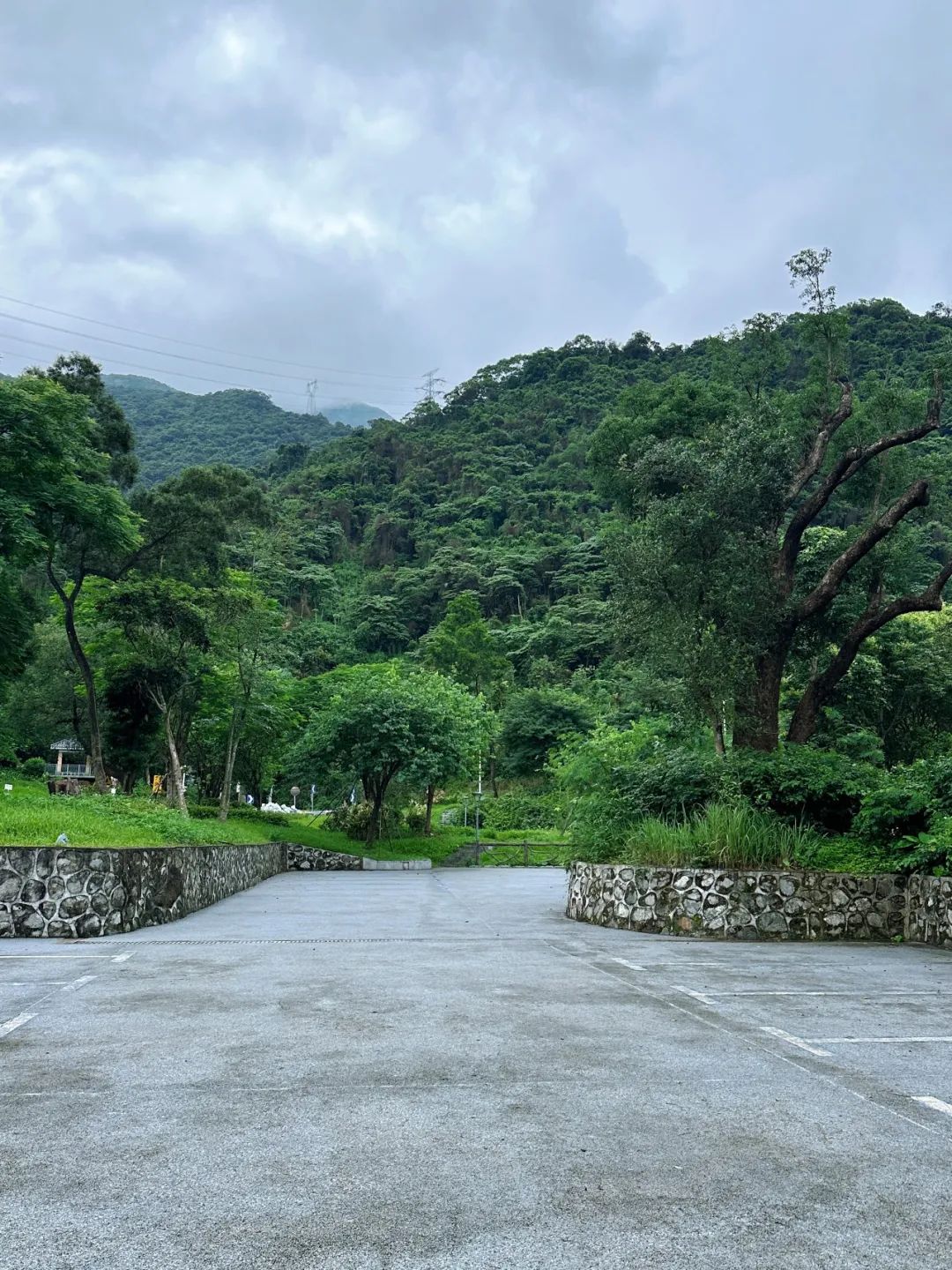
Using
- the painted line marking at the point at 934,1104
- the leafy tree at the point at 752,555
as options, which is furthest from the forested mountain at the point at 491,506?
the painted line marking at the point at 934,1104

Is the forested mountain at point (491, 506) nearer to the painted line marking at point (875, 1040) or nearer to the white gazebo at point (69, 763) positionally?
the white gazebo at point (69, 763)

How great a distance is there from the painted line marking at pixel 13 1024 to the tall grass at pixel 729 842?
7.92 metres

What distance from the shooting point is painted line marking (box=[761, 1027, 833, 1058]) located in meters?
5.36

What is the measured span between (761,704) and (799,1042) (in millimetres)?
12028

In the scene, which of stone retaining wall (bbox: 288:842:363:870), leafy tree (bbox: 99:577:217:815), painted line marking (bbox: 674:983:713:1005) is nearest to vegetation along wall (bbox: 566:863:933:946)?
painted line marking (bbox: 674:983:713:1005)

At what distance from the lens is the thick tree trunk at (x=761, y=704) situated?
17000 mm

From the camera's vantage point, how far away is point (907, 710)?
1303 inches

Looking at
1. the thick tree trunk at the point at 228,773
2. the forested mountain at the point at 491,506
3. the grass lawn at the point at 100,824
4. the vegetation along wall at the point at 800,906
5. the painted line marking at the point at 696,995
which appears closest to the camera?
the painted line marking at the point at 696,995

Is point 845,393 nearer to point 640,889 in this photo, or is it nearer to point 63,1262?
point 640,889

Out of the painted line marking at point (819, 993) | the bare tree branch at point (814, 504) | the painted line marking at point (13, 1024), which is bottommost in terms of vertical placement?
the painted line marking at point (13, 1024)

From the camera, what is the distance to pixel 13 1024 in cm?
594

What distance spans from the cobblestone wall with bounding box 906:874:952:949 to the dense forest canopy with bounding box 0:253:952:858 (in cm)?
547

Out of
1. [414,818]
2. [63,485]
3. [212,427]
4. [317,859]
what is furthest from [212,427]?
[63,485]

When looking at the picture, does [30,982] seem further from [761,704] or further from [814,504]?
[814,504]
